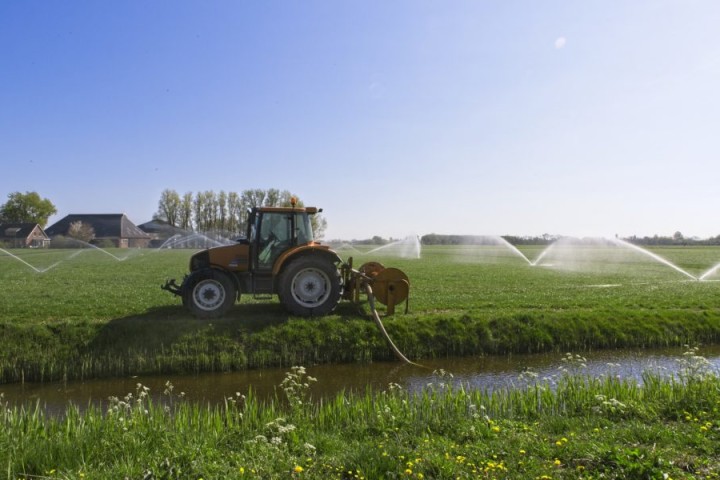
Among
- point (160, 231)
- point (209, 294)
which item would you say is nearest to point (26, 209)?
point (160, 231)

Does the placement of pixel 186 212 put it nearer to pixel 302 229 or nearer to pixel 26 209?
pixel 26 209

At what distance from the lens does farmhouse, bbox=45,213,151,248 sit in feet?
305

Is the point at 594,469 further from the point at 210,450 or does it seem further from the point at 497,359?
the point at 497,359

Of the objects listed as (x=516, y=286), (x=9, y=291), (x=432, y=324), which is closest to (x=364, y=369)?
(x=432, y=324)

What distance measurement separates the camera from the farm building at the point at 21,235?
268ft

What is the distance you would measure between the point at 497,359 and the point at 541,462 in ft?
20.8

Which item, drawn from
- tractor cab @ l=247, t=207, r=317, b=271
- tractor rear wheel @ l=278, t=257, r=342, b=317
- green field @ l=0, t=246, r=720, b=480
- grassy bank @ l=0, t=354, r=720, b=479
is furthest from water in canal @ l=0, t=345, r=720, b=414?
tractor cab @ l=247, t=207, r=317, b=271

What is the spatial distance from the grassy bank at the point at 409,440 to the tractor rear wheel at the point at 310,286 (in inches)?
190

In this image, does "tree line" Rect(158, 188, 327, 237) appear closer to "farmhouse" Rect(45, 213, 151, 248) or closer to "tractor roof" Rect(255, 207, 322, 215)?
"farmhouse" Rect(45, 213, 151, 248)

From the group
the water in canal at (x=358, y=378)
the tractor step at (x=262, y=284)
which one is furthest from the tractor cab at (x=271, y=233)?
the water in canal at (x=358, y=378)

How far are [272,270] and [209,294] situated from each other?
151cm

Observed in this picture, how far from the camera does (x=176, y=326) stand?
10344mm

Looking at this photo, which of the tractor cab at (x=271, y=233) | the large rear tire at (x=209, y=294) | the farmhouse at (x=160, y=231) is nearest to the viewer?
the large rear tire at (x=209, y=294)

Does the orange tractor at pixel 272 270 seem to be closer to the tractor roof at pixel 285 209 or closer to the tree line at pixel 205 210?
the tractor roof at pixel 285 209
